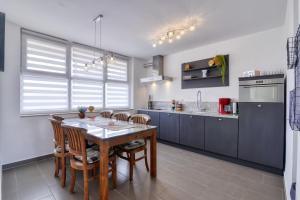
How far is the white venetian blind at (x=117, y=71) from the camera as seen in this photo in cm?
452

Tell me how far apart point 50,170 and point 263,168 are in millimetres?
3729

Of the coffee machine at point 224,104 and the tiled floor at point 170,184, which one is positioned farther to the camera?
the coffee machine at point 224,104

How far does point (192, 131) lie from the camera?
3.55m

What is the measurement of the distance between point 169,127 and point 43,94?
119 inches

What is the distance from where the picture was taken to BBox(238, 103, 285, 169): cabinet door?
2.47m

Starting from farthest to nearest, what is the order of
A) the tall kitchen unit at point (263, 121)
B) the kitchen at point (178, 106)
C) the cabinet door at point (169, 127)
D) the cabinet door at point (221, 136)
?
the cabinet door at point (169, 127) → the cabinet door at point (221, 136) → the tall kitchen unit at point (263, 121) → the kitchen at point (178, 106)

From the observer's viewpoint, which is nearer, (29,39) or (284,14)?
(284,14)

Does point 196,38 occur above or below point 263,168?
above

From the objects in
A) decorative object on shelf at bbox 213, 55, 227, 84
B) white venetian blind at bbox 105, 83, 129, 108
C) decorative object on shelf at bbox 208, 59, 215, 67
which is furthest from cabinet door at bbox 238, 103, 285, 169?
white venetian blind at bbox 105, 83, 129, 108

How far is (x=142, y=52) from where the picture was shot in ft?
14.9

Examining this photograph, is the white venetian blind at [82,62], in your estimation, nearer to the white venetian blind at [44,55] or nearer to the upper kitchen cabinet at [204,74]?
the white venetian blind at [44,55]

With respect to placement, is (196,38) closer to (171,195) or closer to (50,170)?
(171,195)

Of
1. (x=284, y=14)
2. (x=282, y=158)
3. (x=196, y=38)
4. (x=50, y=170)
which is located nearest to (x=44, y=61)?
(x=50, y=170)

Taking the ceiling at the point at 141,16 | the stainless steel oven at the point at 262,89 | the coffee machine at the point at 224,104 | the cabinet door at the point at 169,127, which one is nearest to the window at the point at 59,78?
the ceiling at the point at 141,16
